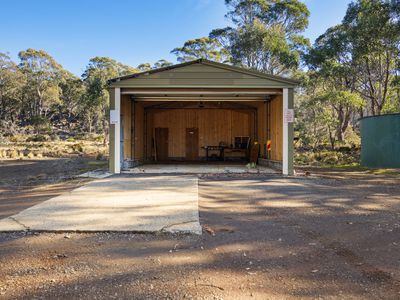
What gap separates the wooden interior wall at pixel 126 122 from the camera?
41.2ft

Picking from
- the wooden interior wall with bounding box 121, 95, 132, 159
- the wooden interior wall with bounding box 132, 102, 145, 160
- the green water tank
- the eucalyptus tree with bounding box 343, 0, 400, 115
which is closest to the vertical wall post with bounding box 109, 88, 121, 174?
the wooden interior wall with bounding box 121, 95, 132, 159

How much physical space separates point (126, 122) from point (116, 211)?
775 cm

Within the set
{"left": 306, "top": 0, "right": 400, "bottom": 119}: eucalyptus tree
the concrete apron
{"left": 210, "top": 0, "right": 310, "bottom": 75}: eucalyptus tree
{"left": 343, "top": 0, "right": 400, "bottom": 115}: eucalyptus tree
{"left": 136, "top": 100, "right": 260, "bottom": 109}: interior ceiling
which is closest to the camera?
the concrete apron

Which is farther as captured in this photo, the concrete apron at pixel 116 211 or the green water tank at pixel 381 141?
the green water tank at pixel 381 141

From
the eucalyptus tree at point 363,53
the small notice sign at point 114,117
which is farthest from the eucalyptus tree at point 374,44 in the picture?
the small notice sign at point 114,117

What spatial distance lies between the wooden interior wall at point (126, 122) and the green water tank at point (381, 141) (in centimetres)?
941

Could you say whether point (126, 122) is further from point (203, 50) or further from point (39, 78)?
point (39, 78)

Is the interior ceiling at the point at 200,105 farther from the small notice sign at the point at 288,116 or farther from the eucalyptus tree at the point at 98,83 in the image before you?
the eucalyptus tree at the point at 98,83

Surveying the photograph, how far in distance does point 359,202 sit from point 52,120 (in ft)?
178

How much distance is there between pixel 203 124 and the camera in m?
20.0

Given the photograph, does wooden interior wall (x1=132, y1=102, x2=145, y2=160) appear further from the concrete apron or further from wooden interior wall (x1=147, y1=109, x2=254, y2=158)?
the concrete apron

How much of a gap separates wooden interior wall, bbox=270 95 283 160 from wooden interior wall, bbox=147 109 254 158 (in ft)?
18.2

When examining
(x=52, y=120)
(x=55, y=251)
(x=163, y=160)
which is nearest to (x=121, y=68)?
(x=52, y=120)

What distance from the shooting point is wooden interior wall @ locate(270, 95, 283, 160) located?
41.2 ft
